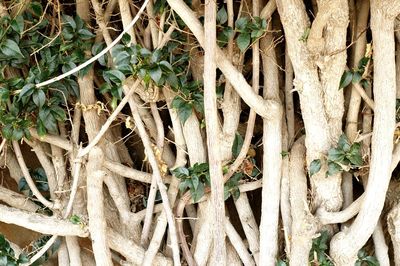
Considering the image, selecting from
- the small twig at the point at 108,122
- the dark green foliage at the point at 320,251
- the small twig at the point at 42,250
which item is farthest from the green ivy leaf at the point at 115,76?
the dark green foliage at the point at 320,251

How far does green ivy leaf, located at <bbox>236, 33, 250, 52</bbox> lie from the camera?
1.63m

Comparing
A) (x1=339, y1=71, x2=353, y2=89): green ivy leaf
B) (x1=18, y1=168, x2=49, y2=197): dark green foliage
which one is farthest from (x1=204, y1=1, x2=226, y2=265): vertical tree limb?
(x1=18, y1=168, x2=49, y2=197): dark green foliage

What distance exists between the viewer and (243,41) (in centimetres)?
163

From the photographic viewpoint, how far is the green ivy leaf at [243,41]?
1.63m

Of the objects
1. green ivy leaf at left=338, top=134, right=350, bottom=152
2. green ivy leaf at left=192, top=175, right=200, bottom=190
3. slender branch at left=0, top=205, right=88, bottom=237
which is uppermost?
green ivy leaf at left=338, top=134, right=350, bottom=152

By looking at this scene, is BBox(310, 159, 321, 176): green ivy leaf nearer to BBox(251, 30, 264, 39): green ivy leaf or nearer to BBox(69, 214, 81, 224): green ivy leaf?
BBox(251, 30, 264, 39): green ivy leaf

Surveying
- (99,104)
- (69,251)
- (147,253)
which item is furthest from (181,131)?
(69,251)

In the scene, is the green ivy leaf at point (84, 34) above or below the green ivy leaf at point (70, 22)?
below

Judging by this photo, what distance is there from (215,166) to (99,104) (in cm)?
59

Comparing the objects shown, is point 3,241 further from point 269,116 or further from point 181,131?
point 269,116

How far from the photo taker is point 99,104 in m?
1.85

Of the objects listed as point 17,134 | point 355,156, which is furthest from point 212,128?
point 17,134

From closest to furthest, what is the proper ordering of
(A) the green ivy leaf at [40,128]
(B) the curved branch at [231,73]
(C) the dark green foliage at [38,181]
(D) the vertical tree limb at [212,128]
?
(D) the vertical tree limb at [212,128] < (B) the curved branch at [231,73] < (A) the green ivy leaf at [40,128] < (C) the dark green foliage at [38,181]

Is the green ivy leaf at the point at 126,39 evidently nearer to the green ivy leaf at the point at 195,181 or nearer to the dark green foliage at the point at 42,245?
the green ivy leaf at the point at 195,181
